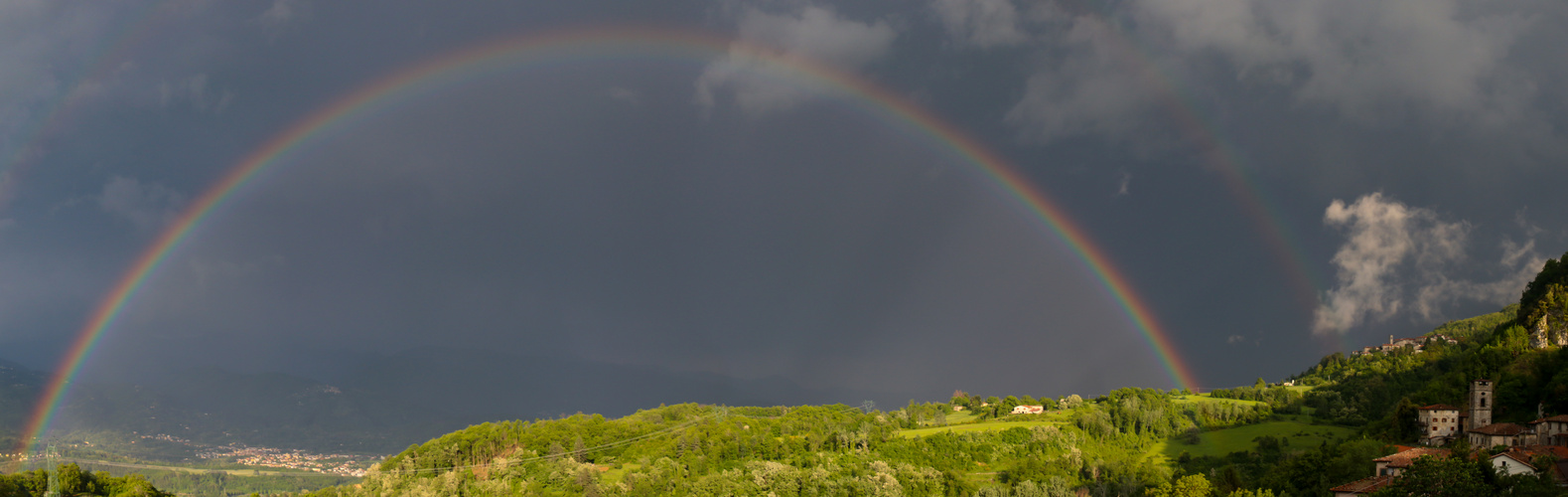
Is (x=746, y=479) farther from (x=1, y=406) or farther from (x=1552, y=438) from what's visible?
(x=1, y=406)

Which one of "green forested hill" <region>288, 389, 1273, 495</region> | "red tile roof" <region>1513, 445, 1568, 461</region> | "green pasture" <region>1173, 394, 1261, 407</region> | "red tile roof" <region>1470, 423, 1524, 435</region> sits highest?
"green pasture" <region>1173, 394, 1261, 407</region>

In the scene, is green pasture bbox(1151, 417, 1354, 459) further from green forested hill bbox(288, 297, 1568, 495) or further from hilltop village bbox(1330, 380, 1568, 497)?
hilltop village bbox(1330, 380, 1568, 497)

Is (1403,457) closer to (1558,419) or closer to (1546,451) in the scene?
(1546,451)

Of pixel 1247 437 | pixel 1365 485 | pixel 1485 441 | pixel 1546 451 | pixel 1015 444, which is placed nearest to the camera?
pixel 1546 451

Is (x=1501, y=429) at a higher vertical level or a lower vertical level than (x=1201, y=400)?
lower

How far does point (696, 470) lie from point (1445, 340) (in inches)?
4198

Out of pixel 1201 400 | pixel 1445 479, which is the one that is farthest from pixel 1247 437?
pixel 1445 479

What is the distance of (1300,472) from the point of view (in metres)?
53.9

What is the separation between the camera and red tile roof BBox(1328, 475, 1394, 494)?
45031 mm

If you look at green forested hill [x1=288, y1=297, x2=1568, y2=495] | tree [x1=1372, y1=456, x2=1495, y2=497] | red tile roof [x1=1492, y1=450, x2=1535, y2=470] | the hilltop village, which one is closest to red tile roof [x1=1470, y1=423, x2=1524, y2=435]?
the hilltop village

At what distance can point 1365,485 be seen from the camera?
153 ft

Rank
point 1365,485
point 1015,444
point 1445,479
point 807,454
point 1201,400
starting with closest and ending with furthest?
point 1445,479 → point 1365,485 → point 807,454 → point 1015,444 → point 1201,400

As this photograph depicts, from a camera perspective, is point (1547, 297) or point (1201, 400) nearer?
point (1547, 297)

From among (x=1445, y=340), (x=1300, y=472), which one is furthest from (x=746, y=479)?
(x=1445, y=340)
